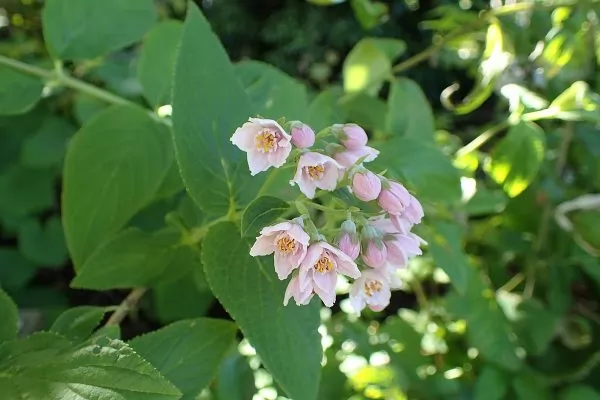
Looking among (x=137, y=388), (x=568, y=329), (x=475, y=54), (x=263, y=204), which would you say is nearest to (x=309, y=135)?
(x=263, y=204)

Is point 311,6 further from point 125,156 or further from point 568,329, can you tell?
point 125,156

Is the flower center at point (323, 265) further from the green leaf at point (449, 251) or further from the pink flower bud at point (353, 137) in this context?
the green leaf at point (449, 251)

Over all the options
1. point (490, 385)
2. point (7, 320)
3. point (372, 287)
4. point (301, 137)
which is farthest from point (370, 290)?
point (490, 385)

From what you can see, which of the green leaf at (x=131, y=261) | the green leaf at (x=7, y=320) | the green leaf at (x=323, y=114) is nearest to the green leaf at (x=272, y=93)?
the green leaf at (x=323, y=114)

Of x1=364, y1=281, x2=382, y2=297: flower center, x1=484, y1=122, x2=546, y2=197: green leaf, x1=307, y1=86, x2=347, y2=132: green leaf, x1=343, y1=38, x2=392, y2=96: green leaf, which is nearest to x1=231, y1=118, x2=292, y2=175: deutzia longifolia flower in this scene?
x1=364, y1=281, x2=382, y2=297: flower center

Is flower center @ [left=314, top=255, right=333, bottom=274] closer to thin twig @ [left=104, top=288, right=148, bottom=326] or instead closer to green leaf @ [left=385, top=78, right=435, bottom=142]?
thin twig @ [left=104, top=288, right=148, bottom=326]

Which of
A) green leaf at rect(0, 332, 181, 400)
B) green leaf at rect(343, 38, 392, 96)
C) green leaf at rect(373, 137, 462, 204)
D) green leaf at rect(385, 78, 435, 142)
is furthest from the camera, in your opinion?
green leaf at rect(343, 38, 392, 96)
